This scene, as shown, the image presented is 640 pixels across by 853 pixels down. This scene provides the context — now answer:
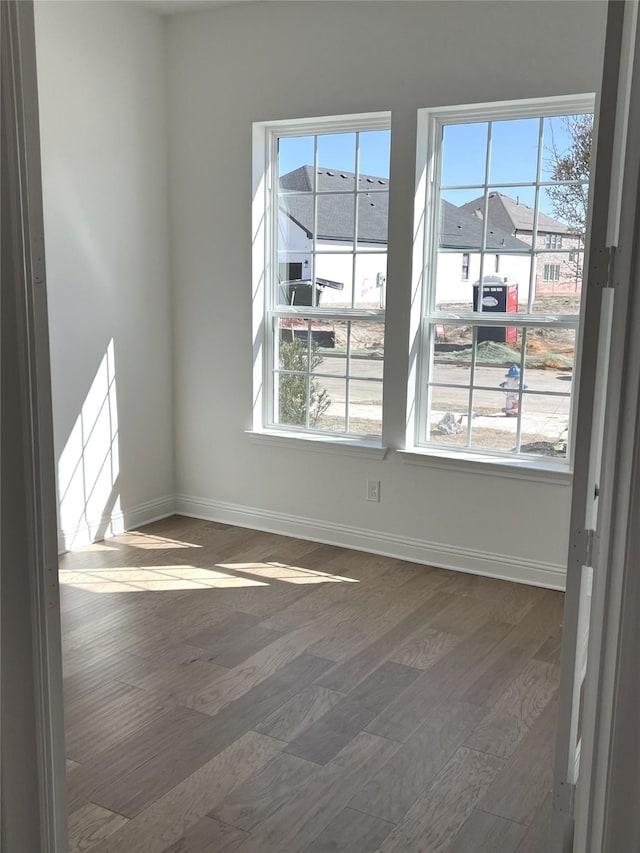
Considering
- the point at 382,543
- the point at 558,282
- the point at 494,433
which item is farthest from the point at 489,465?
the point at 558,282

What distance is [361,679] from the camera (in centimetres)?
318

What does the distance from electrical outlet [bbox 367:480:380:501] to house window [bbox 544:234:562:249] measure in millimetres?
1511

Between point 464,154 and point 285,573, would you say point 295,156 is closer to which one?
point 464,154

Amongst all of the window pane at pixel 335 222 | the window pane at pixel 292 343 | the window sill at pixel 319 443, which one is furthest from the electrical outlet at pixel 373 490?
the window pane at pixel 335 222

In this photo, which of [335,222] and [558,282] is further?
[335,222]

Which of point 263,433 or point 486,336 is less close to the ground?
point 486,336

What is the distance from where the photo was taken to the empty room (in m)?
2.96

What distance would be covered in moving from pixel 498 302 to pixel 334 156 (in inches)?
48.8

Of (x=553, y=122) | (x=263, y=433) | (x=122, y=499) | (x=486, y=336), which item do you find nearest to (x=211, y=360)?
(x=263, y=433)

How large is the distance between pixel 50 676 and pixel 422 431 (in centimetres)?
288

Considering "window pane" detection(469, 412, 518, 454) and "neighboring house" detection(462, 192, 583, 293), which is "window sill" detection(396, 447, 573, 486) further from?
"neighboring house" detection(462, 192, 583, 293)

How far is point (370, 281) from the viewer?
4523 millimetres

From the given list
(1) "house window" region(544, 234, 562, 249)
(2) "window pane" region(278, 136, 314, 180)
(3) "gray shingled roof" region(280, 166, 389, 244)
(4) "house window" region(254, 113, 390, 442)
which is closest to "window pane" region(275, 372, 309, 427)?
(4) "house window" region(254, 113, 390, 442)

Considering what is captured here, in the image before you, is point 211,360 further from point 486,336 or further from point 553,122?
point 553,122
